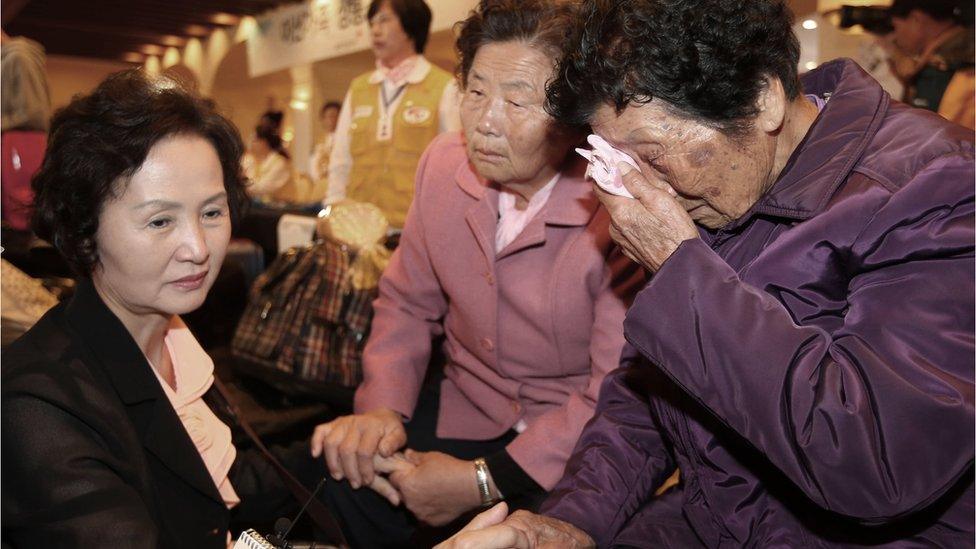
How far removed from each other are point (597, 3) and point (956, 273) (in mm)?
677

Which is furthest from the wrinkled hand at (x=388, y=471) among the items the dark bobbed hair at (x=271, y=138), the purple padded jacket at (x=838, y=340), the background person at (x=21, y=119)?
the dark bobbed hair at (x=271, y=138)

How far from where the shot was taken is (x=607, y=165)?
134 cm

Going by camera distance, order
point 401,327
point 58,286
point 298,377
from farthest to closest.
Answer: point 58,286 → point 298,377 → point 401,327

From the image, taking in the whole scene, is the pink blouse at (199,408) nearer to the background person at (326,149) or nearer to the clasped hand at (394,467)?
the clasped hand at (394,467)

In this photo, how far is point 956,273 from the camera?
1.07 metres

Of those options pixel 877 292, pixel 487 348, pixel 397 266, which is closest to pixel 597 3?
pixel 877 292

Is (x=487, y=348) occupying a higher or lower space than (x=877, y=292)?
lower

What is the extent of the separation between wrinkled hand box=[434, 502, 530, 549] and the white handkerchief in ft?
1.87

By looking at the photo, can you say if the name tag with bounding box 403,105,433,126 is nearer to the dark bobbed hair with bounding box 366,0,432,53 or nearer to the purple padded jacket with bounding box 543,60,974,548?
A: the dark bobbed hair with bounding box 366,0,432,53

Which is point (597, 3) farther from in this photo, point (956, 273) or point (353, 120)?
point (353, 120)

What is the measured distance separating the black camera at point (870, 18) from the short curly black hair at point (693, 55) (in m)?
3.13

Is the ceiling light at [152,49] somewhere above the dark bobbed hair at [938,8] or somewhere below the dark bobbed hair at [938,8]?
below

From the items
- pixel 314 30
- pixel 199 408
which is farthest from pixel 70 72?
pixel 199 408

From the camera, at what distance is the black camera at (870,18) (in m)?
4.04
